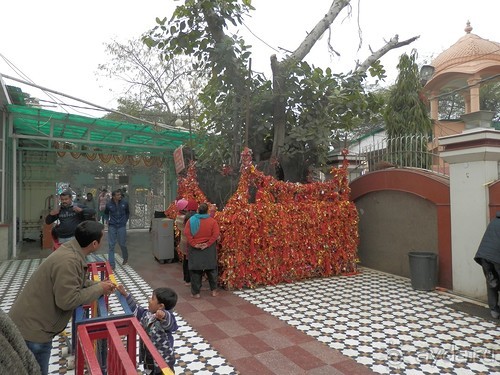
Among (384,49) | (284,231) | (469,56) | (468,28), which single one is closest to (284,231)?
(284,231)

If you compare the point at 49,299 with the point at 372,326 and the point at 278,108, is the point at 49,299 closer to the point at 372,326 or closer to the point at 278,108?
the point at 372,326

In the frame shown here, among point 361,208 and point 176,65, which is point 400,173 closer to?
point 361,208

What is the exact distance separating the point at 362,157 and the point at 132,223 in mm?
9829

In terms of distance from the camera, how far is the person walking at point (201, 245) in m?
5.65

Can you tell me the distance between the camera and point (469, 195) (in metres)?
5.62

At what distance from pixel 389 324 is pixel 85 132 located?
9143 millimetres

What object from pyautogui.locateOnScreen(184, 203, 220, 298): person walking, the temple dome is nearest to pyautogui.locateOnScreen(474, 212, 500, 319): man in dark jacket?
pyautogui.locateOnScreen(184, 203, 220, 298): person walking

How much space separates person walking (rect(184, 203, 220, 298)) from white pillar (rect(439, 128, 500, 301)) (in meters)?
3.74

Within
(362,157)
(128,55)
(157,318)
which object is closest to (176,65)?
(128,55)

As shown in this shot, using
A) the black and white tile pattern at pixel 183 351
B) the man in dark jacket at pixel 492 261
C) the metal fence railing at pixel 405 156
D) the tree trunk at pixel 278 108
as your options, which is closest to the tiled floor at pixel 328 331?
the black and white tile pattern at pixel 183 351

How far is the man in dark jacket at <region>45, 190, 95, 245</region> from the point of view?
5.25 m

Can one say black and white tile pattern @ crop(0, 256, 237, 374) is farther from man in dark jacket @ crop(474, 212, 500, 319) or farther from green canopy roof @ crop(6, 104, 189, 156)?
green canopy roof @ crop(6, 104, 189, 156)

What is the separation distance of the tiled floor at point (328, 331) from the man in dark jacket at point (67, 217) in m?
1.36

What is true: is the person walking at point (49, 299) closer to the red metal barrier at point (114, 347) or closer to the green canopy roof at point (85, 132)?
the red metal barrier at point (114, 347)
